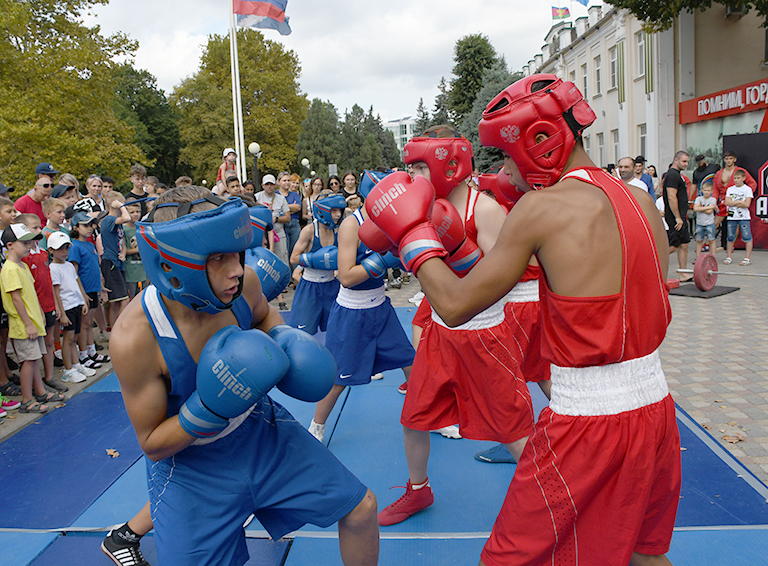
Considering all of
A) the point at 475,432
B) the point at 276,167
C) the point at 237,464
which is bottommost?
the point at 475,432

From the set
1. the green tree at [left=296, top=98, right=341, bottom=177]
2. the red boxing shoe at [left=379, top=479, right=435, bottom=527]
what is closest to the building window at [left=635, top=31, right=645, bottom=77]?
the red boxing shoe at [left=379, top=479, right=435, bottom=527]

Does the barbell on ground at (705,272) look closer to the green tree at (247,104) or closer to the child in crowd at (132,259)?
the child in crowd at (132,259)

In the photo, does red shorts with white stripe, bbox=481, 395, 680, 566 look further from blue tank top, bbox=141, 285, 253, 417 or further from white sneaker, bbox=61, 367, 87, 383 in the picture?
white sneaker, bbox=61, 367, 87, 383

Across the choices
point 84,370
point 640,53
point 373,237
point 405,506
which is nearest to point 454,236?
point 373,237

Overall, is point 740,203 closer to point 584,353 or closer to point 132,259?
point 132,259

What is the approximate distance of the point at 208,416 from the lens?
167 centimetres

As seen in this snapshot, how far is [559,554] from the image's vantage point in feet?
5.49

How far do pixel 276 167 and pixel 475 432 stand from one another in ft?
121

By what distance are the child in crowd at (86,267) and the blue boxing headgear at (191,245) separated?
16.4ft

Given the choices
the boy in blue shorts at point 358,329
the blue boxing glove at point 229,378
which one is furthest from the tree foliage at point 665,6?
the blue boxing glove at point 229,378

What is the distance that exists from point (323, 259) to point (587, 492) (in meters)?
3.40

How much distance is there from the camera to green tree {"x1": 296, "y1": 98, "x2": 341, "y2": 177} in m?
45.6

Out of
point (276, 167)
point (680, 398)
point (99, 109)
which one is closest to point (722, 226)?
point (680, 398)

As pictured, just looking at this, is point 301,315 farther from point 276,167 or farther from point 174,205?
point 276,167
